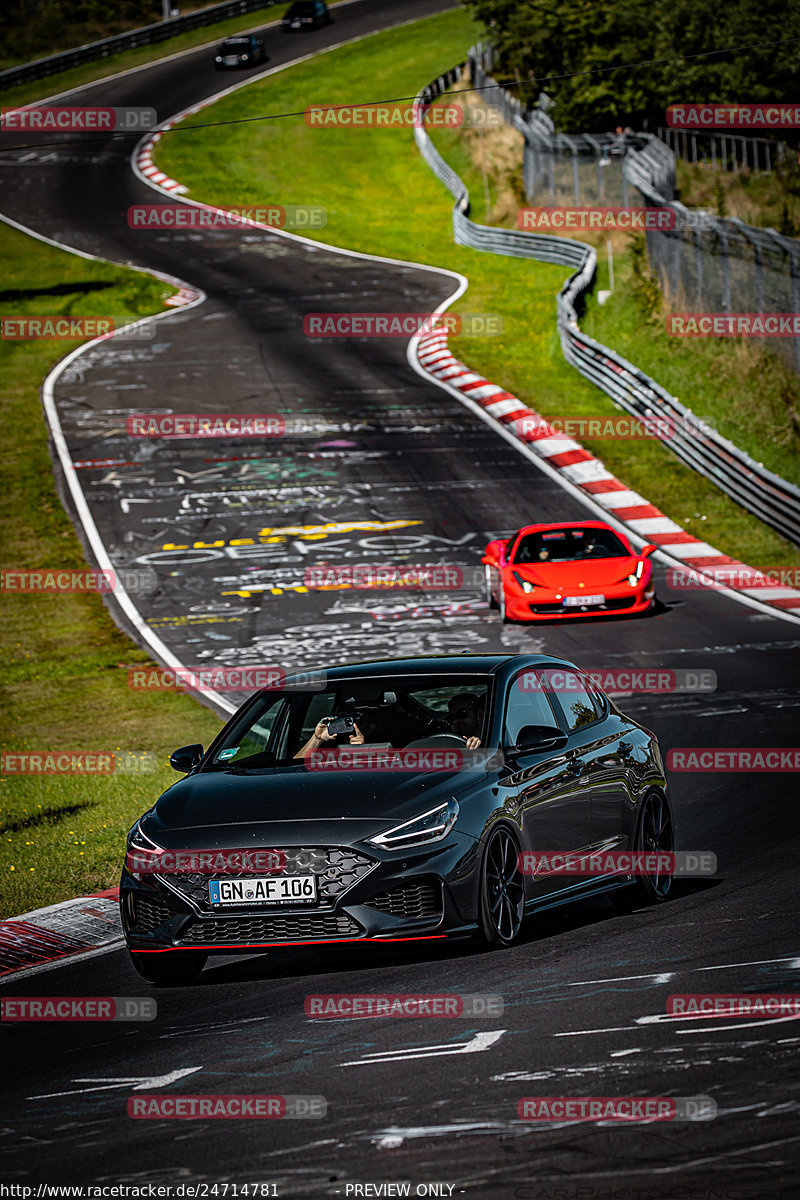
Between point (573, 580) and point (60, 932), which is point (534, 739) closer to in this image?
point (60, 932)

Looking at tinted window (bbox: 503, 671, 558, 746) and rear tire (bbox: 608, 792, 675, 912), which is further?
rear tire (bbox: 608, 792, 675, 912)

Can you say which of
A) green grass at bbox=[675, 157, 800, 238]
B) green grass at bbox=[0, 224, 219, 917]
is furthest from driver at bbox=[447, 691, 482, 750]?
green grass at bbox=[675, 157, 800, 238]

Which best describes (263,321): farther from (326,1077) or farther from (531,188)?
(326,1077)

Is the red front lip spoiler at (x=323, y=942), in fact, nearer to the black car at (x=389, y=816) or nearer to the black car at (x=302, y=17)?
the black car at (x=389, y=816)

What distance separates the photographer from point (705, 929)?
8.49 meters

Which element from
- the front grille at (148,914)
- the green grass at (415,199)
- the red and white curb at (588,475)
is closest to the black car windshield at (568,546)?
the red and white curb at (588,475)

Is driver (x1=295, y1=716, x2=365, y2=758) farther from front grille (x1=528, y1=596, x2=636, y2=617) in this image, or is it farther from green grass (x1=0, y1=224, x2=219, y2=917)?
front grille (x1=528, y1=596, x2=636, y2=617)

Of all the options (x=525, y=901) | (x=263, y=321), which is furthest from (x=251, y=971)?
(x=263, y=321)

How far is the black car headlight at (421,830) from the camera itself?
26.1ft

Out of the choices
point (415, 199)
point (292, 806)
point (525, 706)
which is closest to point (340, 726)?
point (292, 806)

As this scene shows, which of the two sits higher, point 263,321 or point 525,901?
point 525,901

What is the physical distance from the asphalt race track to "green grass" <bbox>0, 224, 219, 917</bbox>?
3.10 feet

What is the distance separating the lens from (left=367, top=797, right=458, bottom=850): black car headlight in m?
7.95

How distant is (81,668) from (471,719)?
1276 cm
